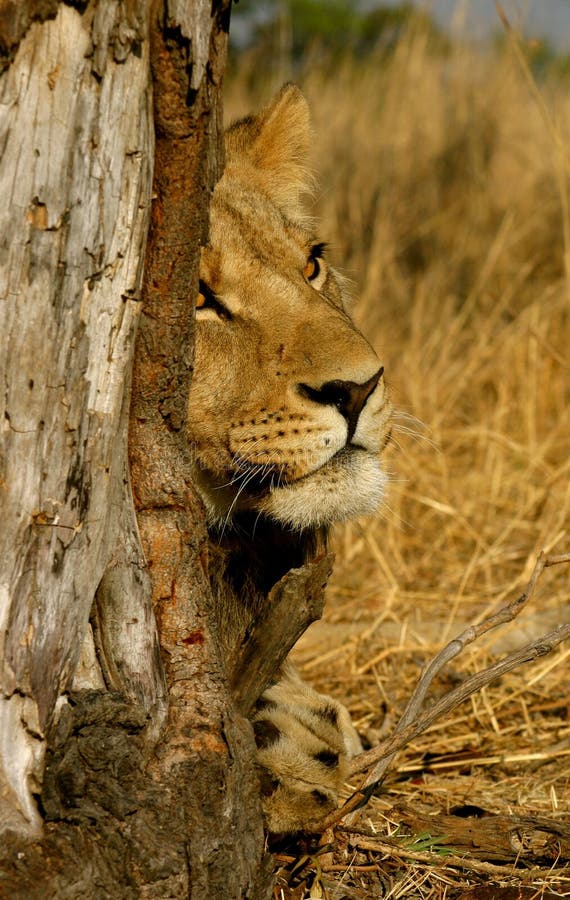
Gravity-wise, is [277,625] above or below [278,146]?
below

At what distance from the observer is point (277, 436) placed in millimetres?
2287

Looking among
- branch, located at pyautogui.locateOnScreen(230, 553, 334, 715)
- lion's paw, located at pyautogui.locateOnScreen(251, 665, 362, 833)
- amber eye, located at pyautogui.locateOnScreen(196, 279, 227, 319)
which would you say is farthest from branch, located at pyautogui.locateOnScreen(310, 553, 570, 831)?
amber eye, located at pyautogui.locateOnScreen(196, 279, 227, 319)

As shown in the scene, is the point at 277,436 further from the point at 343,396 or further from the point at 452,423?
the point at 452,423

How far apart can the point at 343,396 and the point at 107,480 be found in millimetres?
705

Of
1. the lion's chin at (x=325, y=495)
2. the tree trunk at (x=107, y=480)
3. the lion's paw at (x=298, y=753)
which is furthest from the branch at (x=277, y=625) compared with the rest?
the lion's chin at (x=325, y=495)

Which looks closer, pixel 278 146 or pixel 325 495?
pixel 325 495

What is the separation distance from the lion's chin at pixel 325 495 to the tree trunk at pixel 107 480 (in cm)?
44

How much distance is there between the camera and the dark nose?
7.56ft

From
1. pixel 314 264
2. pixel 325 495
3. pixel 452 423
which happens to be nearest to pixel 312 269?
pixel 314 264

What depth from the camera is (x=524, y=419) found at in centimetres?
514

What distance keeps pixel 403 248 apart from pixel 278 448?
5.12 meters

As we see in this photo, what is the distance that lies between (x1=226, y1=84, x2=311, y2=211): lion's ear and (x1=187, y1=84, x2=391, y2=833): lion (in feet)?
1.13

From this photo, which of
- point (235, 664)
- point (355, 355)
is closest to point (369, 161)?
point (355, 355)

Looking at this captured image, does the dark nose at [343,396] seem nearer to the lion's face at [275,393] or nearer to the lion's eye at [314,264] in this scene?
the lion's face at [275,393]
